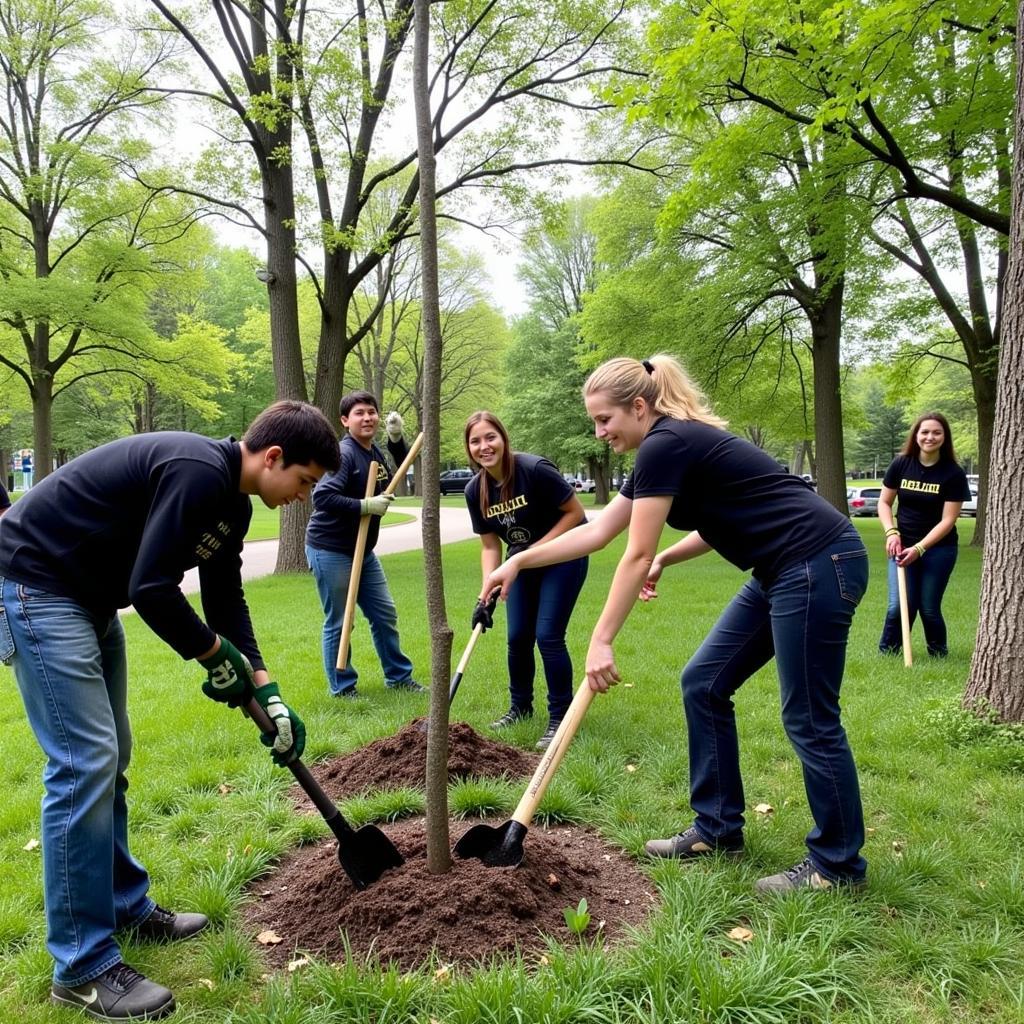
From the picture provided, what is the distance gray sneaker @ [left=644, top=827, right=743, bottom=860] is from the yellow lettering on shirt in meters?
2.11

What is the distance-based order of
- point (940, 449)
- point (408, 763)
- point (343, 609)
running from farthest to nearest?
point (940, 449) < point (343, 609) < point (408, 763)

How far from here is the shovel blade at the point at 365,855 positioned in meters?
2.69

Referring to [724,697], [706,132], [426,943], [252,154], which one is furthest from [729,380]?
[426,943]

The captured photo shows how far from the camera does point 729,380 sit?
1659 cm

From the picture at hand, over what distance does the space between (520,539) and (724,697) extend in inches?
75.6

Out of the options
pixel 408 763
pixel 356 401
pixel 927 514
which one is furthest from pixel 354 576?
pixel 927 514

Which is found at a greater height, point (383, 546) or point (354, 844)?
point (354, 844)

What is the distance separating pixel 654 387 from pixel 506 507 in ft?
→ 6.38

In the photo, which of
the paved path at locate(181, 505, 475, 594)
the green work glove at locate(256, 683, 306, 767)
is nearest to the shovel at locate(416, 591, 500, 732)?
the green work glove at locate(256, 683, 306, 767)

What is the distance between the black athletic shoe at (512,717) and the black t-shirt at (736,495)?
2.48 m

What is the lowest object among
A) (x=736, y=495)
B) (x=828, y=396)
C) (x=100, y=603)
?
(x=100, y=603)

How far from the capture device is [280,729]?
8.50 feet

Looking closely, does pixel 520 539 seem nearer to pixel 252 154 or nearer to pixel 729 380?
pixel 252 154

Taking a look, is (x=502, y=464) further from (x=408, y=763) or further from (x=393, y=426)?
(x=393, y=426)
